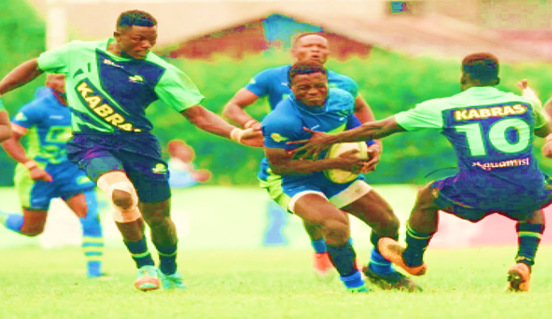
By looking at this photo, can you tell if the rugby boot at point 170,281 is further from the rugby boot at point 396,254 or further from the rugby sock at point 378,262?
the rugby boot at point 396,254

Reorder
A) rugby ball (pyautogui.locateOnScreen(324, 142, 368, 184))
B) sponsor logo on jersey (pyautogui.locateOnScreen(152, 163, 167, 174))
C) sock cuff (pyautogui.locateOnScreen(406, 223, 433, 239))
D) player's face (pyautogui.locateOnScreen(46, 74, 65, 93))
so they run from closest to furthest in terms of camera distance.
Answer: sock cuff (pyautogui.locateOnScreen(406, 223, 433, 239))
rugby ball (pyautogui.locateOnScreen(324, 142, 368, 184))
sponsor logo on jersey (pyautogui.locateOnScreen(152, 163, 167, 174))
player's face (pyautogui.locateOnScreen(46, 74, 65, 93))

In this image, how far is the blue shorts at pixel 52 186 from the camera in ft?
36.0

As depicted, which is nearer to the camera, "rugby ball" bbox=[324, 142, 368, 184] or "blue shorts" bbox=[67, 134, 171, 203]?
"rugby ball" bbox=[324, 142, 368, 184]

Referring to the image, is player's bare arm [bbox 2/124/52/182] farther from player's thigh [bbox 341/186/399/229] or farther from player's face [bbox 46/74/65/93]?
player's thigh [bbox 341/186/399/229]

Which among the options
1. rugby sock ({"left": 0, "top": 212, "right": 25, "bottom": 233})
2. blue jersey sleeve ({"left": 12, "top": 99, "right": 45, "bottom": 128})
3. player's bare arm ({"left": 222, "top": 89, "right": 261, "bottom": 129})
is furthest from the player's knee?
rugby sock ({"left": 0, "top": 212, "right": 25, "bottom": 233})

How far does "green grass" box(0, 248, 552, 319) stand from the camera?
6.27 metres

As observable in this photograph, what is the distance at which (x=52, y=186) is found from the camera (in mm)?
10953

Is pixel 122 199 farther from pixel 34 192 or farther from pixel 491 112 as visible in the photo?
pixel 34 192

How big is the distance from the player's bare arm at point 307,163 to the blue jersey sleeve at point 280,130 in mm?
56

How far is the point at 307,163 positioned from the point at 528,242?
5.93 ft

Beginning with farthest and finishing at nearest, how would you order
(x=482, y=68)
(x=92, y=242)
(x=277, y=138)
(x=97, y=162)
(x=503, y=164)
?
(x=92, y=242) < (x=97, y=162) < (x=277, y=138) < (x=482, y=68) < (x=503, y=164)

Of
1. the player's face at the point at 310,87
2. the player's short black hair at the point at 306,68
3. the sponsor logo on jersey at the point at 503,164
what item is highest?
the player's short black hair at the point at 306,68

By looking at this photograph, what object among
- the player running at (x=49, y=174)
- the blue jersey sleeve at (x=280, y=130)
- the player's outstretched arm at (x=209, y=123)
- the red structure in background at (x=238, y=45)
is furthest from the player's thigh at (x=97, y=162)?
the red structure in background at (x=238, y=45)

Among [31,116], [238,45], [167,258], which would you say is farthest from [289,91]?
[238,45]
